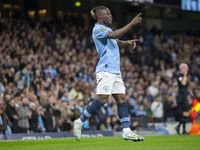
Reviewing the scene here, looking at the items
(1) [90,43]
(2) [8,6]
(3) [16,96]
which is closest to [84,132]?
(3) [16,96]

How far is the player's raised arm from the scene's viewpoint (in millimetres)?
7737

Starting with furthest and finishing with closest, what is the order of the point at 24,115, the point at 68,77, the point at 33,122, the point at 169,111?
the point at 169,111
the point at 68,77
the point at 33,122
the point at 24,115

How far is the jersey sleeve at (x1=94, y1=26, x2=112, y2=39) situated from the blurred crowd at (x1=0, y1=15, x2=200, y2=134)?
7.01 meters

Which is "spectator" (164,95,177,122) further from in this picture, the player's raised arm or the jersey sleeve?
the player's raised arm

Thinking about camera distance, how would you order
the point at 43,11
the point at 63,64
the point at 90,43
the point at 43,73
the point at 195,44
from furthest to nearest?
the point at 195,44, the point at 43,11, the point at 90,43, the point at 63,64, the point at 43,73

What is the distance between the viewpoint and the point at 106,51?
27.5 ft

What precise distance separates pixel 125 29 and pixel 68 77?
38.5ft

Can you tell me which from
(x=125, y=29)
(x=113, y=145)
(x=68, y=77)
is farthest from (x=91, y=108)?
(x=68, y=77)

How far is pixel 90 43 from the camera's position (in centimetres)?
2342

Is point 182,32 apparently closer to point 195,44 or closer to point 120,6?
point 195,44

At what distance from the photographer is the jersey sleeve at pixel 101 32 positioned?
8195mm

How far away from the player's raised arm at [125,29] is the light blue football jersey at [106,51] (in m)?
0.25

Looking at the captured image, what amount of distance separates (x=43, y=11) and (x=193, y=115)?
44.3ft

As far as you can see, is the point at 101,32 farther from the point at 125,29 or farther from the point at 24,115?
the point at 24,115
